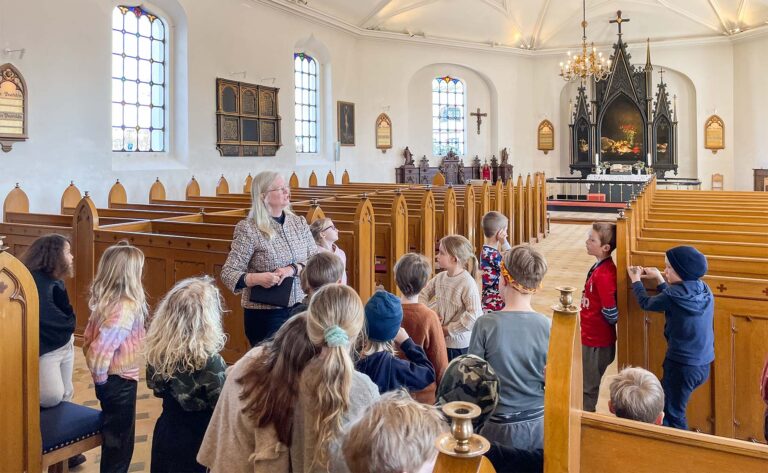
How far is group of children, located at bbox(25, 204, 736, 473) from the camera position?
1814 millimetres

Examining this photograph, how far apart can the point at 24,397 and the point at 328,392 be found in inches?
72.6

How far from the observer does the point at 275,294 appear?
11.9 feet

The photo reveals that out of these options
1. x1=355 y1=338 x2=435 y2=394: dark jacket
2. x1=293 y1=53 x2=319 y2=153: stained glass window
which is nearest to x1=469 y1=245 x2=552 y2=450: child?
x1=355 y1=338 x2=435 y2=394: dark jacket

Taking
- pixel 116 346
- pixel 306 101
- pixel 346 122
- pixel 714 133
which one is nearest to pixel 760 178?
pixel 714 133

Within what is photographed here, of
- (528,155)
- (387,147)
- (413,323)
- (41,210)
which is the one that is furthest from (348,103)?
(413,323)

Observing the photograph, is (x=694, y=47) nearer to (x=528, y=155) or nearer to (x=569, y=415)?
(x=528, y=155)

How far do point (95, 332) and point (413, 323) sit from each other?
1.53 metres

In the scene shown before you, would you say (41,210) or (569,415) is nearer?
(569,415)

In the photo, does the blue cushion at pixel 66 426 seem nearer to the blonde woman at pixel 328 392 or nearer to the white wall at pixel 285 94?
the blonde woman at pixel 328 392

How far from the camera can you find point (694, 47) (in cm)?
2016

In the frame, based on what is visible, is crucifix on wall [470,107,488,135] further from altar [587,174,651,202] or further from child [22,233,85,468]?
child [22,233,85,468]

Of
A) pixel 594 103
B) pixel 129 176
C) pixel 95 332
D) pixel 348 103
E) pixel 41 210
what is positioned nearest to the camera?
pixel 95 332

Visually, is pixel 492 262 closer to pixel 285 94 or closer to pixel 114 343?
pixel 114 343

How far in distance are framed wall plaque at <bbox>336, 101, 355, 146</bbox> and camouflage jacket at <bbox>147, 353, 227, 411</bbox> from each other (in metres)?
15.5
